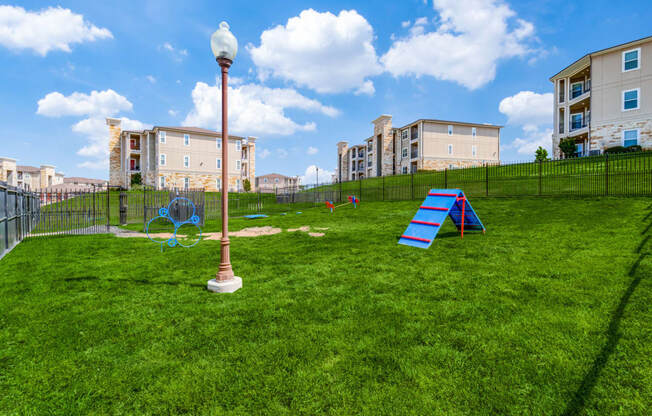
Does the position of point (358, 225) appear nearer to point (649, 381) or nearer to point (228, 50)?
point (228, 50)

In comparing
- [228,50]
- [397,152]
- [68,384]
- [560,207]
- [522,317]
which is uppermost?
[397,152]

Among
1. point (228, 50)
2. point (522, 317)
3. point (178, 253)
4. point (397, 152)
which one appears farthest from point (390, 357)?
point (397, 152)

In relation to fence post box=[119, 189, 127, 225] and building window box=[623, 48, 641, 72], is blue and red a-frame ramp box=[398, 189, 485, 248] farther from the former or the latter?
building window box=[623, 48, 641, 72]

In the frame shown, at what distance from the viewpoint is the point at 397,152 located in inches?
2080

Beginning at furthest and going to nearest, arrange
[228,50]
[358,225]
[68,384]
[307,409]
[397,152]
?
[397,152] → [358,225] → [228,50] → [68,384] → [307,409]

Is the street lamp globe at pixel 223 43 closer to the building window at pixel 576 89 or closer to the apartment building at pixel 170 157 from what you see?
the building window at pixel 576 89

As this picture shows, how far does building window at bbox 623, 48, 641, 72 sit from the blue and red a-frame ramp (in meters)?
30.3

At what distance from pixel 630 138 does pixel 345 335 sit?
35477mm

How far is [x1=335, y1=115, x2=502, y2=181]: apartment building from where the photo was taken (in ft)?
151

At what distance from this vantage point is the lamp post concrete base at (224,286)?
5504 millimetres

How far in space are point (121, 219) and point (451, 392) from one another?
20.0m

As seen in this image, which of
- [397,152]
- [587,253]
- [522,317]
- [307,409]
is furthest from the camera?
[397,152]

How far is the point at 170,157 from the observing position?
1837 inches

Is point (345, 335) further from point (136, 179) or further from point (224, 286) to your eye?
point (136, 179)
